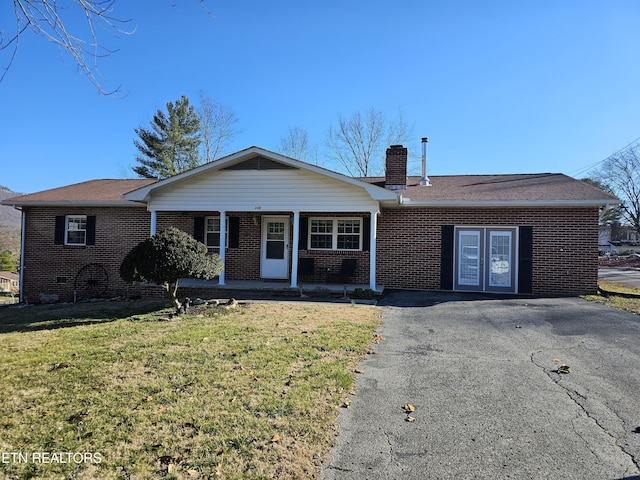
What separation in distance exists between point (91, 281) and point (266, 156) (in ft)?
25.0

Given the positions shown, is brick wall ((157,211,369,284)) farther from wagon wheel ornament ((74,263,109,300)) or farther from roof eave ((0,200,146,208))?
wagon wheel ornament ((74,263,109,300))

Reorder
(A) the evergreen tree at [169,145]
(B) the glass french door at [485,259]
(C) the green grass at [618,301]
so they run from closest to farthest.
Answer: (C) the green grass at [618,301], (B) the glass french door at [485,259], (A) the evergreen tree at [169,145]

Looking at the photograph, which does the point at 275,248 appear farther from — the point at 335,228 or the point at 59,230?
the point at 59,230

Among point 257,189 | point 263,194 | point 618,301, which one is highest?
point 257,189

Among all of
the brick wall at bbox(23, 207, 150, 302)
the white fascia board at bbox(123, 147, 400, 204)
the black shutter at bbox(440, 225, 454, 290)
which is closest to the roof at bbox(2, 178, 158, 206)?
the brick wall at bbox(23, 207, 150, 302)

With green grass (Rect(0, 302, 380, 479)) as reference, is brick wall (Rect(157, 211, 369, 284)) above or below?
above

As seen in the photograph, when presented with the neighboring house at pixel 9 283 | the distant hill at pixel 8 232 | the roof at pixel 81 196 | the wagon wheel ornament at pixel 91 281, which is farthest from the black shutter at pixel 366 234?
the distant hill at pixel 8 232

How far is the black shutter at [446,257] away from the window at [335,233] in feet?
8.48

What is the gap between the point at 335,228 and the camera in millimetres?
13016

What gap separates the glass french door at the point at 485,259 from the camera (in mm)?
11828

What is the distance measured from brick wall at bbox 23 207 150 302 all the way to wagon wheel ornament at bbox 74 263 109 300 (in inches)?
6.2

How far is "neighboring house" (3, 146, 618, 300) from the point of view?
37.4 ft

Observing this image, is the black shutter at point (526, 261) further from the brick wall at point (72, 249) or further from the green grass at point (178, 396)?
the brick wall at point (72, 249)

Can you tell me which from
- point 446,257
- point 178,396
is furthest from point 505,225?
point 178,396
